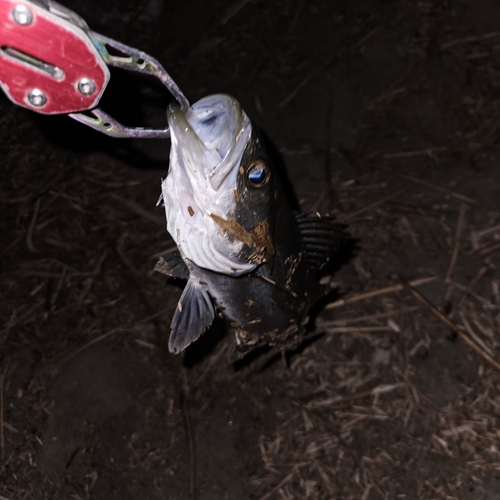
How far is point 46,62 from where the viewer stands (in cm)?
131

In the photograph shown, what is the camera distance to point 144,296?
363 cm

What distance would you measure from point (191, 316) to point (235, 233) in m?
0.55

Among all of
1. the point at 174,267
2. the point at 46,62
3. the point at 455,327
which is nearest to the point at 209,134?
the point at 46,62

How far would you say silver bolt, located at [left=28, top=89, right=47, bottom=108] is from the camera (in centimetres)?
137

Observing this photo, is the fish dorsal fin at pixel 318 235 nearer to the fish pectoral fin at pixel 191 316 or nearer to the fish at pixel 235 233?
the fish at pixel 235 233

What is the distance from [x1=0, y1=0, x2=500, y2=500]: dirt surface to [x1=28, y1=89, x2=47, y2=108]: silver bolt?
2.32m

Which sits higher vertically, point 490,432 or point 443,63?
point 443,63

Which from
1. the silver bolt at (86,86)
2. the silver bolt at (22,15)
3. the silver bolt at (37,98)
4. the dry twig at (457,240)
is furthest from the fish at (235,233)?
the dry twig at (457,240)

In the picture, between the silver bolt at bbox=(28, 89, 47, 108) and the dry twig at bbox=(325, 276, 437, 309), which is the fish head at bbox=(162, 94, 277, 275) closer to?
the silver bolt at bbox=(28, 89, 47, 108)

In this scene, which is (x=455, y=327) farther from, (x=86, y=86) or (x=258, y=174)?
(x=86, y=86)

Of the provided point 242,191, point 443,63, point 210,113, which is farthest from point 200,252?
point 443,63

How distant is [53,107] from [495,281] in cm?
305

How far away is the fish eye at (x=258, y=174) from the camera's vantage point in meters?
1.69

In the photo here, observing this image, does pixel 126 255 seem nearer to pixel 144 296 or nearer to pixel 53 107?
pixel 144 296
